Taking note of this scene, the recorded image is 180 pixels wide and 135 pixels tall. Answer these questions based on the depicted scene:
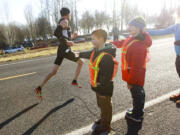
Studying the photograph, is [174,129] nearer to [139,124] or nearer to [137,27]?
[139,124]

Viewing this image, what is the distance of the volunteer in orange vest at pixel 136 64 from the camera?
2.37 metres

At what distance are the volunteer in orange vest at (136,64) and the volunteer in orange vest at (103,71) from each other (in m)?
0.30

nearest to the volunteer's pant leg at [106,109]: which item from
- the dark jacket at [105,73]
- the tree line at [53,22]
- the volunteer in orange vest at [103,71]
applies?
the volunteer in orange vest at [103,71]

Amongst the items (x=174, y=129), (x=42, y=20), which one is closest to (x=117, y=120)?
(x=174, y=129)

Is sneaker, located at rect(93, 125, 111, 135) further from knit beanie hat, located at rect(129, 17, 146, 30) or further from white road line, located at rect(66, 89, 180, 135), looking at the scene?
knit beanie hat, located at rect(129, 17, 146, 30)

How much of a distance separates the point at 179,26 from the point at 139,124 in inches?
77.6

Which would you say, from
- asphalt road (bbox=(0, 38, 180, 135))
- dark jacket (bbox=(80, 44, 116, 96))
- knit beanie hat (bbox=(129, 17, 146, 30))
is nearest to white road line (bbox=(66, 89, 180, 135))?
asphalt road (bbox=(0, 38, 180, 135))

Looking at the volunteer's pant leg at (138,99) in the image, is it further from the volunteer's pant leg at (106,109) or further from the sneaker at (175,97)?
the sneaker at (175,97)

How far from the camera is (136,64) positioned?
2367 mm

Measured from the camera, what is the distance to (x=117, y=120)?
8.59 ft

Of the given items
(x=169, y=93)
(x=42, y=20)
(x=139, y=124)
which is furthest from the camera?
(x=42, y=20)

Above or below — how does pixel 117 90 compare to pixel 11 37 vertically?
below

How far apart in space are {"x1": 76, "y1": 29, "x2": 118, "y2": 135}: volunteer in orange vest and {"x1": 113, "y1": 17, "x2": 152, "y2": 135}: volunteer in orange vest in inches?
11.9

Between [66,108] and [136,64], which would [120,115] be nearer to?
[136,64]
